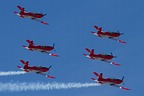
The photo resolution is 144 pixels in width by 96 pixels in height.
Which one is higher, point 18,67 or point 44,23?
point 44,23

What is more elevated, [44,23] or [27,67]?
[44,23]

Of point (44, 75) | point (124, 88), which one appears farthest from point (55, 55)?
point (124, 88)

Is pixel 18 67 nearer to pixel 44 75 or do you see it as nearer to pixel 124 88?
pixel 44 75

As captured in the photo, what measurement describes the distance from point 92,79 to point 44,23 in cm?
2436

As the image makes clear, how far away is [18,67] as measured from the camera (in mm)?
191375

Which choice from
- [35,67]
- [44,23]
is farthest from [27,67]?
[44,23]

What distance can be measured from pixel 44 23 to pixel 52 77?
1906 cm

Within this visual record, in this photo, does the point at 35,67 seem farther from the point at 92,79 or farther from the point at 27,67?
the point at 92,79

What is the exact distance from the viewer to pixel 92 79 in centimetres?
19550

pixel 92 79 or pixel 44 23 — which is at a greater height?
pixel 44 23

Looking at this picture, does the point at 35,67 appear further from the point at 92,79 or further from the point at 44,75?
the point at 92,79

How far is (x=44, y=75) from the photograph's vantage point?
19775cm

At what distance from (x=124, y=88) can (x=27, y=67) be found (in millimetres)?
32610

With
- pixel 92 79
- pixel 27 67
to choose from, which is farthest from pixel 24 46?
pixel 92 79
